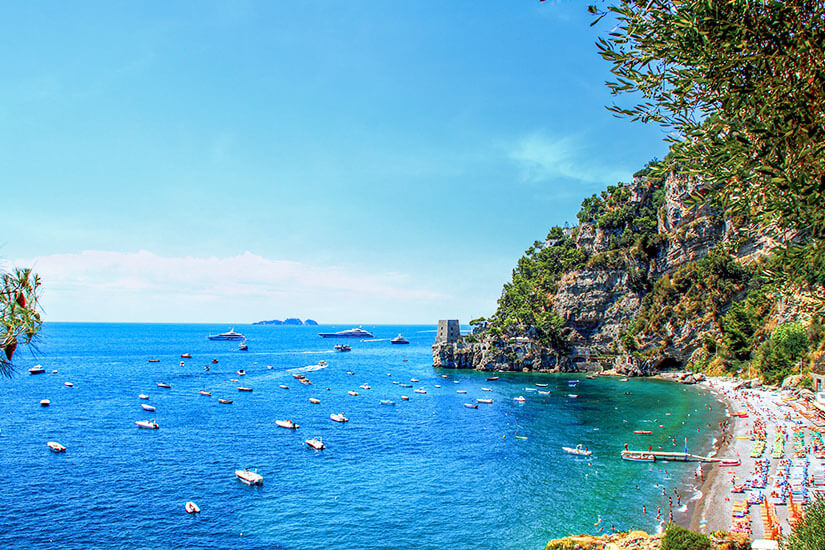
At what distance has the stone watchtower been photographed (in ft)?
422

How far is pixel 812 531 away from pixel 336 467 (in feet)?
125

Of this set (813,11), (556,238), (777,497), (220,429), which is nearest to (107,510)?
(220,429)

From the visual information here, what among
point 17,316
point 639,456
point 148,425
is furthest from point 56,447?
Answer: point 639,456

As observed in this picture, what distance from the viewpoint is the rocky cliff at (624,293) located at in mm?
96062

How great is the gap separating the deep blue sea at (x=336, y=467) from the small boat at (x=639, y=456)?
124cm

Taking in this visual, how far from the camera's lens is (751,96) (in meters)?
9.29

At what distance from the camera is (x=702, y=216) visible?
101 meters

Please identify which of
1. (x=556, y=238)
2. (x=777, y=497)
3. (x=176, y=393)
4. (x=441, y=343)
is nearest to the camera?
(x=777, y=497)

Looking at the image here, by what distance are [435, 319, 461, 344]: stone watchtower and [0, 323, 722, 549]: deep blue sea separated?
4116cm

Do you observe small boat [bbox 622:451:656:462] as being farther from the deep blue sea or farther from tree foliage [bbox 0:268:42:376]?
tree foliage [bbox 0:268:42:376]

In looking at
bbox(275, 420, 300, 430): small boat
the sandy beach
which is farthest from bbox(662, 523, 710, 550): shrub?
bbox(275, 420, 300, 430): small boat

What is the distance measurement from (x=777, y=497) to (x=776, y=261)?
3377 cm

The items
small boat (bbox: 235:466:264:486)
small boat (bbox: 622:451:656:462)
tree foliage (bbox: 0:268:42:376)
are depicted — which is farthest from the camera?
small boat (bbox: 622:451:656:462)

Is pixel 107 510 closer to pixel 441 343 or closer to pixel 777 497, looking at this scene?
pixel 777 497
